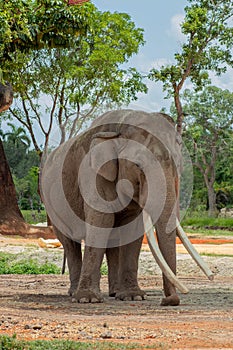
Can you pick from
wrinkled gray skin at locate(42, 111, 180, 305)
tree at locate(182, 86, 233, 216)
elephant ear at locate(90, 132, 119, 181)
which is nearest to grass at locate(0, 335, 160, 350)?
wrinkled gray skin at locate(42, 111, 180, 305)

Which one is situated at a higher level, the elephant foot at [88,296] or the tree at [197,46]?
the tree at [197,46]

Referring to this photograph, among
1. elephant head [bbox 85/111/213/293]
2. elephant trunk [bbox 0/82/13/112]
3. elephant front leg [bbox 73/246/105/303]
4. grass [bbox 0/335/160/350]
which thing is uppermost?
elephant trunk [bbox 0/82/13/112]

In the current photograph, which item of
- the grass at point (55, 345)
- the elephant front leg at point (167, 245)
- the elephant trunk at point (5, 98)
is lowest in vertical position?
the grass at point (55, 345)

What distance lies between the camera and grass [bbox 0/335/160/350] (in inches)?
215

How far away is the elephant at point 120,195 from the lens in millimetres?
9047

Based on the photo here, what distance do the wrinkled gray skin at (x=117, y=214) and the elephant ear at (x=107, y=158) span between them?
0.04 ft

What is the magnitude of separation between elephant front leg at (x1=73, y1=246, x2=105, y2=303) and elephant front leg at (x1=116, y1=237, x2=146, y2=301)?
71 cm

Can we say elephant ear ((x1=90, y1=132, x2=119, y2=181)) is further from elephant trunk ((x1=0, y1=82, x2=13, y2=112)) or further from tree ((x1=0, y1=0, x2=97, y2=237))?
tree ((x1=0, y1=0, x2=97, y2=237))

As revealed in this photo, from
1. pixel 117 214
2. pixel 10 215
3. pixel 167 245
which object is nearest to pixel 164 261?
pixel 167 245

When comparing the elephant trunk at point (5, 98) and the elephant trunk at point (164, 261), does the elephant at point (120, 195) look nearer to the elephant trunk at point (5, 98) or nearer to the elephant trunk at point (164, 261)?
the elephant trunk at point (164, 261)

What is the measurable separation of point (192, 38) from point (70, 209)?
2265 cm

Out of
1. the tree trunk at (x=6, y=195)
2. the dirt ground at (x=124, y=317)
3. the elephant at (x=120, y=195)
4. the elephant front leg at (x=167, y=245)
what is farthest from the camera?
the tree trunk at (x=6, y=195)

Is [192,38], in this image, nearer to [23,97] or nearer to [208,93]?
[23,97]

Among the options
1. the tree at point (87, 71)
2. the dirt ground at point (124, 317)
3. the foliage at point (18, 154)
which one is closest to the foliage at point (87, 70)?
the tree at point (87, 71)
